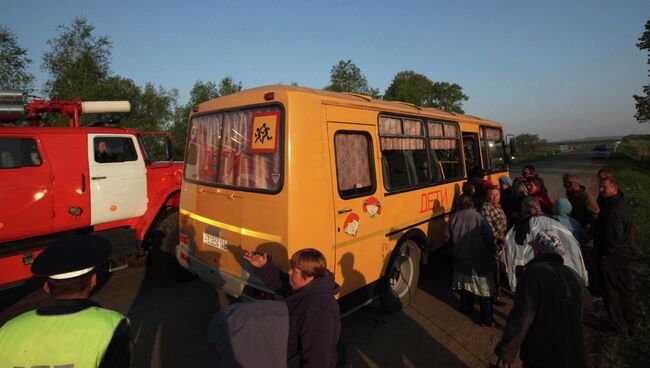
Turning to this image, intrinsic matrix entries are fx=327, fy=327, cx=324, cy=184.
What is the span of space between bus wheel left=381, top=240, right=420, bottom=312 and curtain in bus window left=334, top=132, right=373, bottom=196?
1.10 m

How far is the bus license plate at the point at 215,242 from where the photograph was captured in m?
3.68

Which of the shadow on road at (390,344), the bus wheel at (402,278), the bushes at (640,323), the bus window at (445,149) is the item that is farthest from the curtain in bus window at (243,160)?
the bushes at (640,323)

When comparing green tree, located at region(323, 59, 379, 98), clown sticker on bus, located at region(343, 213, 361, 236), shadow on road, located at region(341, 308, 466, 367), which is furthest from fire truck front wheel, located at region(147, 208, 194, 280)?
green tree, located at region(323, 59, 379, 98)

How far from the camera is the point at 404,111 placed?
468 cm

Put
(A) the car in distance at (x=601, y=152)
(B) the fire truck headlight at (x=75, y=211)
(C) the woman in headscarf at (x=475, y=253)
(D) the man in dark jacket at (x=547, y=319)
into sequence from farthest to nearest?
(A) the car in distance at (x=601, y=152)
(B) the fire truck headlight at (x=75, y=211)
(C) the woman in headscarf at (x=475, y=253)
(D) the man in dark jacket at (x=547, y=319)

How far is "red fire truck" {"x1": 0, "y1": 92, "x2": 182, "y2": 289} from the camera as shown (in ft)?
14.6

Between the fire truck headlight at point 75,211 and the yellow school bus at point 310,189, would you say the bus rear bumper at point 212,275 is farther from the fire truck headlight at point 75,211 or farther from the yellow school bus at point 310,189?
the fire truck headlight at point 75,211

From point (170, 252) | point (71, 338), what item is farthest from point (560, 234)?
point (170, 252)

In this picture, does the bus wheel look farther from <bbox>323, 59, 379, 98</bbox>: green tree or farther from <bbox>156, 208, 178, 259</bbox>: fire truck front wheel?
<bbox>323, 59, 379, 98</bbox>: green tree

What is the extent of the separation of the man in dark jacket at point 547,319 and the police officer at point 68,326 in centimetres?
244

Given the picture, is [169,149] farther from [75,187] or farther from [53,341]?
[53,341]

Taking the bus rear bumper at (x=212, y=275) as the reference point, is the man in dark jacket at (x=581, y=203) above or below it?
above

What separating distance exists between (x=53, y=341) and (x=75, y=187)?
4617 millimetres

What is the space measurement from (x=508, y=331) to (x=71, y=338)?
2.64 m
